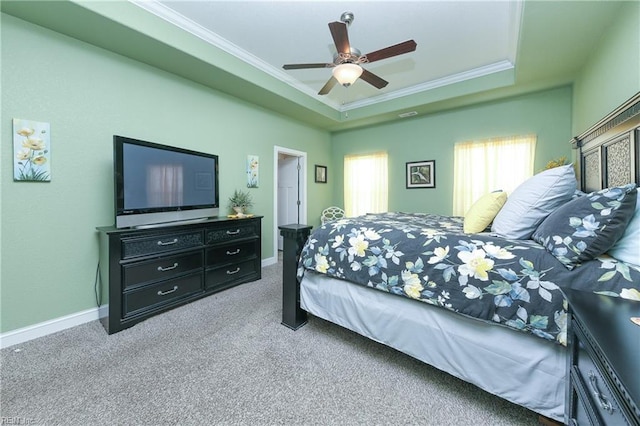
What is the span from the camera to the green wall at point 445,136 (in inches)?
133

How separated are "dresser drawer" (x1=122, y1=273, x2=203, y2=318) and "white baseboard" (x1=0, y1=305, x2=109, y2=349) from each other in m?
0.45

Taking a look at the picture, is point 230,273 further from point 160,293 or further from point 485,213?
point 485,213

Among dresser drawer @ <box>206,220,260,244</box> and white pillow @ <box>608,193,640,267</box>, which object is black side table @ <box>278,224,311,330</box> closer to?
dresser drawer @ <box>206,220,260,244</box>

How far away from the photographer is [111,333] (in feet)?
6.77

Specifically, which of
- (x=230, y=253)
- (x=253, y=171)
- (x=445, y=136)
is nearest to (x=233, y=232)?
(x=230, y=253)

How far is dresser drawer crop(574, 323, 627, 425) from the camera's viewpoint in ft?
2.13

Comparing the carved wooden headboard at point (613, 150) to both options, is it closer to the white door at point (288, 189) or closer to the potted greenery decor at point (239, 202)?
the potted greenery decor at point (239, 202)

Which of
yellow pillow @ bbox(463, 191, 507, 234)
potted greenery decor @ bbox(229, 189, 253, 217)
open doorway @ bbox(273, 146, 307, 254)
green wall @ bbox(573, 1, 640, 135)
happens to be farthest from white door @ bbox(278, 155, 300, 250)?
green wall @ bbox(573, 1, 640, 135)

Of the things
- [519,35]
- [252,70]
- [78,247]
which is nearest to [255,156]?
[252,70]

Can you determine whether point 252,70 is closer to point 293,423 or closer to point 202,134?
point 202,134

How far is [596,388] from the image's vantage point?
78 centimetres

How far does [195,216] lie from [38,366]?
1636 millimetres

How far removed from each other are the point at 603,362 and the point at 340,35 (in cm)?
231

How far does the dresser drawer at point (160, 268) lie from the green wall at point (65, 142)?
1.78 ft
